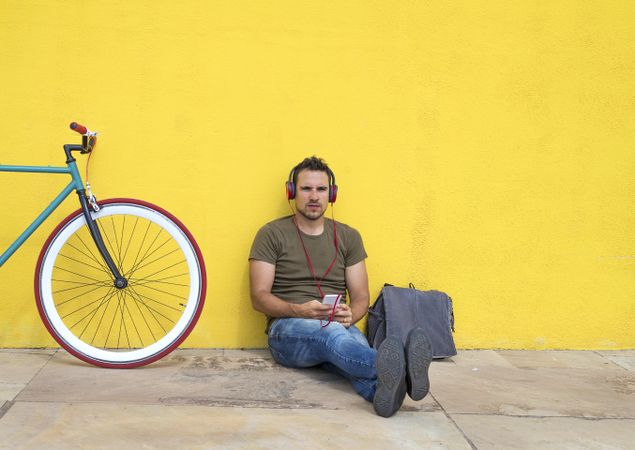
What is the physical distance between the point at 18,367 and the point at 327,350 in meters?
1.51

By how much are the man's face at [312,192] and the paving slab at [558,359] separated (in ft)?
4.36

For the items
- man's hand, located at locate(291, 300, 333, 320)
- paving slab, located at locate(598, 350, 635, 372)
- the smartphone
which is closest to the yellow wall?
paving slab, located at locate(598, 350, 635, 372)

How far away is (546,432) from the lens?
2.65 m

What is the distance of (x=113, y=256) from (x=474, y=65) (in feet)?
7.37

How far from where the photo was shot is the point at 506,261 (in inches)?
154

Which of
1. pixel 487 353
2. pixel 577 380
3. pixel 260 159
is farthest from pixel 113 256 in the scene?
pixel 577 380

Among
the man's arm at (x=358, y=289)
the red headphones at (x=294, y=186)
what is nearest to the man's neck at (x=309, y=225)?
the red headphones at (x=294, y=186)

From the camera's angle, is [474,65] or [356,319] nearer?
[356,319]

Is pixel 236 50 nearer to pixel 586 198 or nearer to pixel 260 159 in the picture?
pixel 260 159

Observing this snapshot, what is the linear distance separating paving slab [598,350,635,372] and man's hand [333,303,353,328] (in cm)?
155

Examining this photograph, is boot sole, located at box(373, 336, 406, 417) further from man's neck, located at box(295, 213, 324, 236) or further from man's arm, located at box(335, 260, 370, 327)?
man's neck, located at box(295, 213, 324, 236)

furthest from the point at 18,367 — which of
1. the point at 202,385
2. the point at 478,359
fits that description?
the point at 478,359

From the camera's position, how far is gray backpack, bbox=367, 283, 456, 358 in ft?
12.1

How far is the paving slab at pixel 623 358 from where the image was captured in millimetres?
3703
